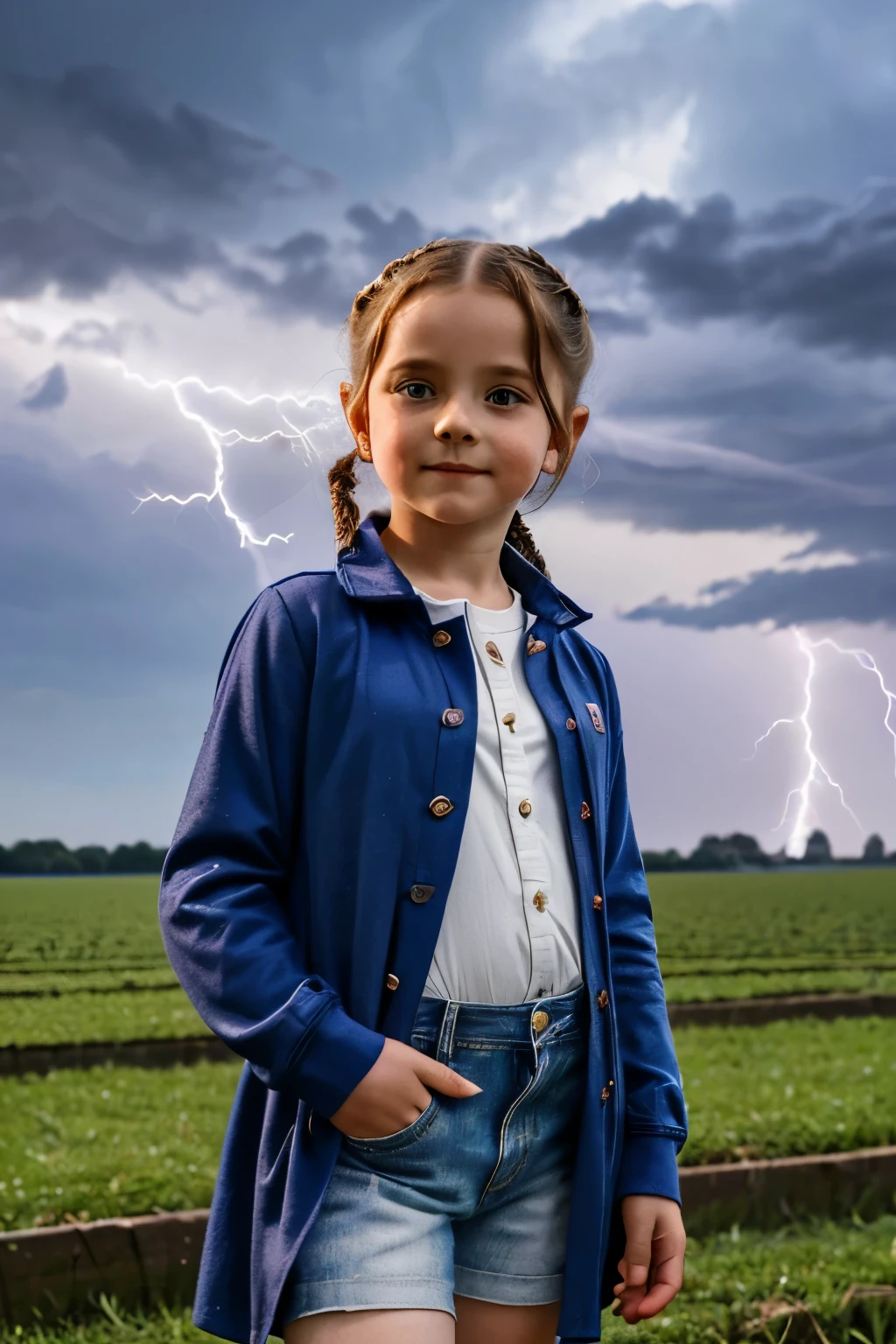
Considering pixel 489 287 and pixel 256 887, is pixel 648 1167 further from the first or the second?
pixel 489 287

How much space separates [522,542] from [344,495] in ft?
0.90

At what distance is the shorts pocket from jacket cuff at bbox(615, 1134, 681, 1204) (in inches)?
13.9

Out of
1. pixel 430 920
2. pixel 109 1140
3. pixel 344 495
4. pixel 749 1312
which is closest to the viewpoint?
pixel 430 920

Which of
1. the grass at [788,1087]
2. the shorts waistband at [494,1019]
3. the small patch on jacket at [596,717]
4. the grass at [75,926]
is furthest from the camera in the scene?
the grass at [75,926]

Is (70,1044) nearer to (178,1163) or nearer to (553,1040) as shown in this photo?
(178,1163)

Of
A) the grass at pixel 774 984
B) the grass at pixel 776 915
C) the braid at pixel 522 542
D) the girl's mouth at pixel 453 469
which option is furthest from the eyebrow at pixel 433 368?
the grass at pixel 776 915

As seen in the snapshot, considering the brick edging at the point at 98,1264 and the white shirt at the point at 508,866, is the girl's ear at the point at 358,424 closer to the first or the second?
the white shirt at the point at 508,866

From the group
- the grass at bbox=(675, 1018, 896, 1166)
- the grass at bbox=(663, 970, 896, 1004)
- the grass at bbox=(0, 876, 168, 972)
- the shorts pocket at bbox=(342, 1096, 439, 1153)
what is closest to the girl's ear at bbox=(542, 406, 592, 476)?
the shorts pocket at bbox=(342, 1096, 439, 1153)

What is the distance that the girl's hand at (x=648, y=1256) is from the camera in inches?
60.1

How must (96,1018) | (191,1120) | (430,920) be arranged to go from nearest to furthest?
(430,920) < (191,1120) < (96,1018)

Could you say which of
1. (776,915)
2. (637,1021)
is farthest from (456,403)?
(776,915)

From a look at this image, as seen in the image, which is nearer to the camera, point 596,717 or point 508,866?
point 508,866

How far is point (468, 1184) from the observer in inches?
54.1

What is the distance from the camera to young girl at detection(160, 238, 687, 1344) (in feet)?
4.29
